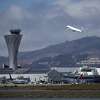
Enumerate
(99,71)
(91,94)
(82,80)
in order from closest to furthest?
(91,94) < (82,80) < (99,71)

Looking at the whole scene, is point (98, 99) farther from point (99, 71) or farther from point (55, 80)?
point (99, 71)

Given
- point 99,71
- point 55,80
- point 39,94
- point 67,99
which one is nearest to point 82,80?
point 55,80

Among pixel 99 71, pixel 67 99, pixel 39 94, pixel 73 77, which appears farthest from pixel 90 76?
pixel 67 99

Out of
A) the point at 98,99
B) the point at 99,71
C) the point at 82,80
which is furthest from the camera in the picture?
the point at 99,71

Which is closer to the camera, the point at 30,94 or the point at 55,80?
the point at 30,94

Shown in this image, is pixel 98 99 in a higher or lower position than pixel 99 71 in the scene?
lower

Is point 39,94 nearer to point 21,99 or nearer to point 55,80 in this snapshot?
point 21,99

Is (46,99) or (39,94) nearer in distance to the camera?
(46,99)

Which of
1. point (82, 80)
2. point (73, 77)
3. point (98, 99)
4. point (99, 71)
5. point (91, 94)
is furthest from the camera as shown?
point (99, 71)

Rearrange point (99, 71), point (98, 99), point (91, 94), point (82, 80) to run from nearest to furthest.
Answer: point (98, 99) < point (91, 94) < point (82, 80) < point (99, 71)

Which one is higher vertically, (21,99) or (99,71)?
(99,71)
